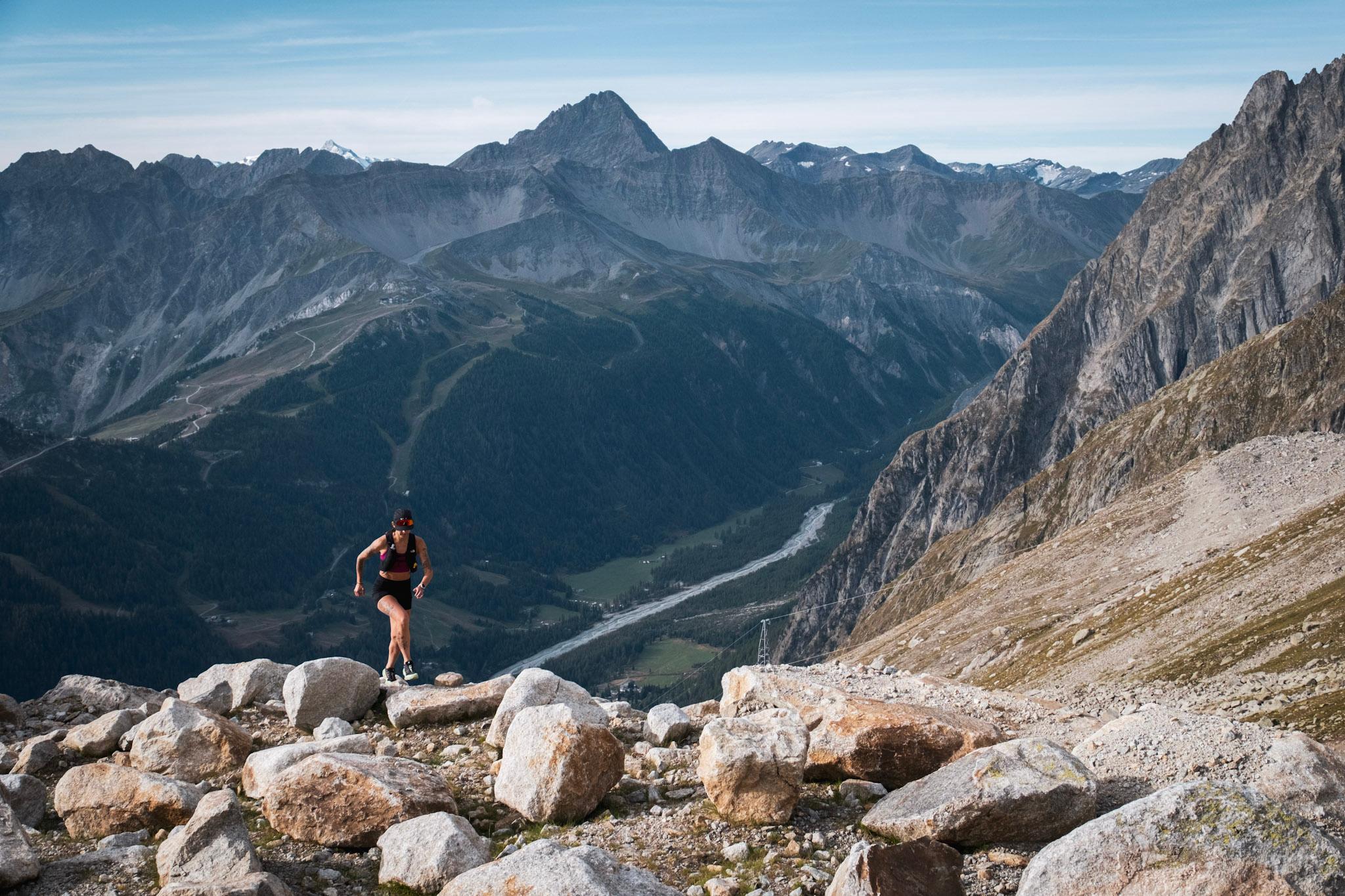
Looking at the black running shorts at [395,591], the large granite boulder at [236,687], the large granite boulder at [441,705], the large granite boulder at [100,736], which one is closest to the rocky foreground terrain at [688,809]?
the large granite boulder at [100,736]

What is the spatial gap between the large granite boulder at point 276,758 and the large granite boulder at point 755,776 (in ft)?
24.4

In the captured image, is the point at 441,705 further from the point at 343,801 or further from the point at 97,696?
the point at 97,696

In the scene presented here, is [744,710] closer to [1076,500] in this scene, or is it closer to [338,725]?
[338,725]

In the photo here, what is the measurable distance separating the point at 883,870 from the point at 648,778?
6.48 meters

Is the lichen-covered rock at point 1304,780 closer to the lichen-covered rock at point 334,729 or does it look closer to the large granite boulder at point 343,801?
the large granite boulder at point 343,801

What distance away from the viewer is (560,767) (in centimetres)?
1767

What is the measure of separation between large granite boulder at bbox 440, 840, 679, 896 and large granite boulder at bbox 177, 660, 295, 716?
45.0 ft

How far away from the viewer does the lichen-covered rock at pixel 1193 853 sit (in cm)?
1291

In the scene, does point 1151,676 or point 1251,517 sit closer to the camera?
point 1151,676

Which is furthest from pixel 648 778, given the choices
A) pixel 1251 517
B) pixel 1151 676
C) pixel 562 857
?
pixel 1251 517

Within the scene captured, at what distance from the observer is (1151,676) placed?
39.7 m

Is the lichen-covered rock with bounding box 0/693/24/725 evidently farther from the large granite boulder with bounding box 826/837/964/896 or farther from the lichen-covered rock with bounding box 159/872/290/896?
Answer: the large granite boulder with bounding box 826/837/964/896

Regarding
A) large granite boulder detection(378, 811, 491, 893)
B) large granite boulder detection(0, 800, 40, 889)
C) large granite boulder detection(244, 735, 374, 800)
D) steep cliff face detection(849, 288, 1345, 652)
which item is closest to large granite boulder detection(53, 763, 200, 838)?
large granite boulder detection(244, 735, 374, 800)

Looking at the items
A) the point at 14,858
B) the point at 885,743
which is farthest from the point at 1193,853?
the point at 14,858
